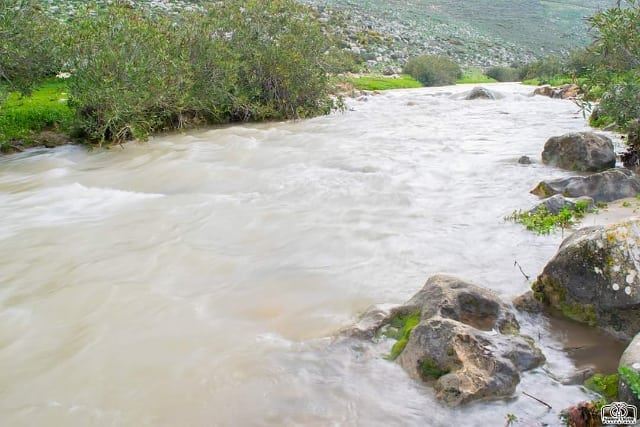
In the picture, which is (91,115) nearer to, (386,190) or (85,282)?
(386,190)

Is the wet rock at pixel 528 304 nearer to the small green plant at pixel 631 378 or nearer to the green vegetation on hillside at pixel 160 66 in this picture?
the small green plant at pixel 631 378

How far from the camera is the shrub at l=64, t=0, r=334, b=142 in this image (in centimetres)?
1720

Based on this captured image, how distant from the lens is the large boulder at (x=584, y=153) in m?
12.7

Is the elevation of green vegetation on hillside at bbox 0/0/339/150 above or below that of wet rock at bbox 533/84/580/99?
above

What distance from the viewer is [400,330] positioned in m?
5.45

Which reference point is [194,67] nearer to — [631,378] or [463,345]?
[463,345]

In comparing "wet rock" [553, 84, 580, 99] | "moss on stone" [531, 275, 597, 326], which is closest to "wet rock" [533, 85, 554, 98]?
"wet rock" [553, 84, 580, 99]

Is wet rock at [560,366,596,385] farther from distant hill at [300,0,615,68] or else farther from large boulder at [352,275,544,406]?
distant hill at [300,0,615,68]

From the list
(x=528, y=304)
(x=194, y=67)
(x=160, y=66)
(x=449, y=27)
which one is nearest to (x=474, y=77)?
(x=449, y=27)

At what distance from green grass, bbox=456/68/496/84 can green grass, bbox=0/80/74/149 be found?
42.9 metres

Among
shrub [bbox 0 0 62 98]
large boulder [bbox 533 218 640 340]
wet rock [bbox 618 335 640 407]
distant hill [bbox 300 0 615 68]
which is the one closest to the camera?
wet rock [bbox 618 335 640 407]

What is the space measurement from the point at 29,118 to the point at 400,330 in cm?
1769

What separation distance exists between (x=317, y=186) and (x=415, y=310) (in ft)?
23.1

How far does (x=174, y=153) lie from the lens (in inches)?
668
